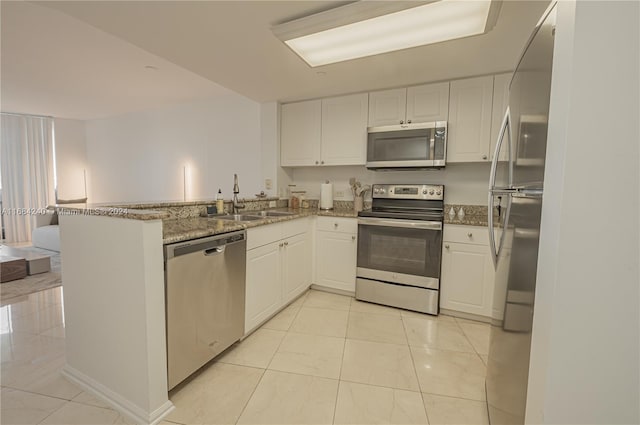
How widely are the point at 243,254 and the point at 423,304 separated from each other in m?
1.75

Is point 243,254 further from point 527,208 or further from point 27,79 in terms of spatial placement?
point 27,79

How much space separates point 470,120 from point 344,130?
1282 millimetres

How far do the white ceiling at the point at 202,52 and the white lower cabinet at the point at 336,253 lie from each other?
1472 millimetres

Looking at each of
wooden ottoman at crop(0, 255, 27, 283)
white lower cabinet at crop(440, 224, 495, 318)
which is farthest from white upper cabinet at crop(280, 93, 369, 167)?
wooden ottoman at crop(0, 255, 27, 283)

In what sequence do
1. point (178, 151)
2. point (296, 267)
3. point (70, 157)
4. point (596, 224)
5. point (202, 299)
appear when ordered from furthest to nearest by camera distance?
point (70, 157)
point (178, 151)
point (296, 267)
point (202, 299)
point (596, 224)

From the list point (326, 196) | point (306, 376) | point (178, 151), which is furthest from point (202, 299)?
point (178, 151)

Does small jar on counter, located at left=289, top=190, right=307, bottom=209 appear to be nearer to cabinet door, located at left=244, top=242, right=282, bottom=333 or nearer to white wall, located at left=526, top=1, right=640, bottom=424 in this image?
cabinet door, located at left=244, top=242, right=282, bottom=333

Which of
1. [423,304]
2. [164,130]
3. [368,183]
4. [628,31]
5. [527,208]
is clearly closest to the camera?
[628,31]

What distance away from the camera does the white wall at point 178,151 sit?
398cm

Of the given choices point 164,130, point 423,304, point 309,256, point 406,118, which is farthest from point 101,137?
point 423,304

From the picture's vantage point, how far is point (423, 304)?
100 inches

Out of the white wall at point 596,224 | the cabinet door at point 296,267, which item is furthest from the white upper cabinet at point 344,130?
the white wall at point 596,224

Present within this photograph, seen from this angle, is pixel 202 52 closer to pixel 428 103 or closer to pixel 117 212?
pixel 117 212

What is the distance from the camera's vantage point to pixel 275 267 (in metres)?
2.36
